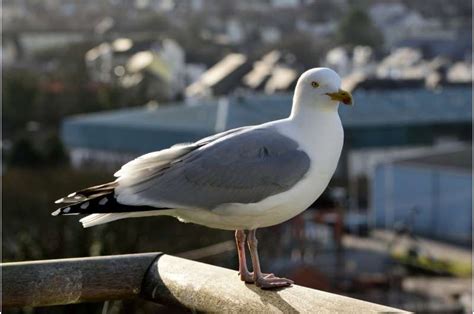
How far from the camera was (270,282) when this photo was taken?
2109mm

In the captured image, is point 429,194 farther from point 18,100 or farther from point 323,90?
point 323,90

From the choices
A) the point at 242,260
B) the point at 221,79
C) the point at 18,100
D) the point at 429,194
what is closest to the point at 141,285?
the point at 242,260

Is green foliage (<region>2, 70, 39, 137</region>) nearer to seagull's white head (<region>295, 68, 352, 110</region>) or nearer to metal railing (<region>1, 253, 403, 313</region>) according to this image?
metal railing (<region>1, 253, 403, 313</region>)

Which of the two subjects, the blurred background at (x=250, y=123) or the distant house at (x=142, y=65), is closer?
the blurred background at (x=250, y=123)

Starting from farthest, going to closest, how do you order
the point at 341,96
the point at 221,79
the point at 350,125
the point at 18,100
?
1. the point at 221,79
2. the point at 18,100
3. the point at 350,125
4. the point at 341,96

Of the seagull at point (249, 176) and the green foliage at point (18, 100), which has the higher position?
the seagull at point (249, 176)

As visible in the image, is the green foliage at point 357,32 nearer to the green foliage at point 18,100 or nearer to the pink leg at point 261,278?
the green foliage at point 18,100

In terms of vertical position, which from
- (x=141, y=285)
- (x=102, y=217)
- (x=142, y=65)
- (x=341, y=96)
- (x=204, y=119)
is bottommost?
(x=204, y=119)

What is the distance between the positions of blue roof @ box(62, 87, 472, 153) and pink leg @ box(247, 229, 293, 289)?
14348 mm

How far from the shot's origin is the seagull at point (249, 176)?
2039 millimetres

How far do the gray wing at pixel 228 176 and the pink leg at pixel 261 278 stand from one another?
0.42ft

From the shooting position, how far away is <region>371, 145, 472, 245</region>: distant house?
51.8ft

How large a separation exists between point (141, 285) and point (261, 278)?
0.26 meters

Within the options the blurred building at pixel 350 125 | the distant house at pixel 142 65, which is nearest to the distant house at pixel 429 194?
the blurred building at pixel 350 125
